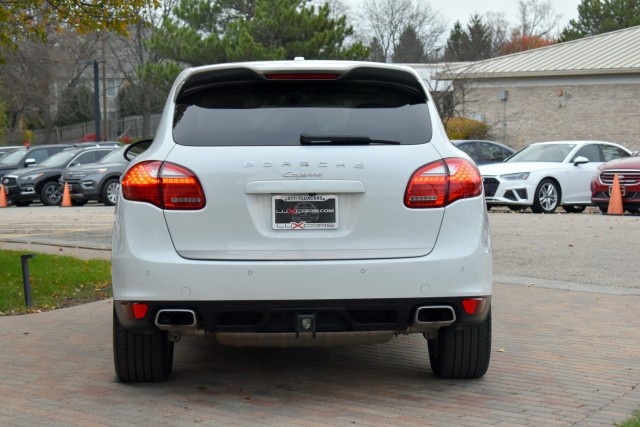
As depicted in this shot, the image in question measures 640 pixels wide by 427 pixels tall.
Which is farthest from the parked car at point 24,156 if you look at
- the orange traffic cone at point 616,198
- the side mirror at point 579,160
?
the orange traffic cone at point 616,198

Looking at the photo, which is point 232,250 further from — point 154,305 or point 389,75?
point 389,75

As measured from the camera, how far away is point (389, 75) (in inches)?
232

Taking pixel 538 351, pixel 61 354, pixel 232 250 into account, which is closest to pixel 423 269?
pixel 232 250

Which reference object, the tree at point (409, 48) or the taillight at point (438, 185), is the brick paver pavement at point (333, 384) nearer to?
the taillight at point (438, 185)

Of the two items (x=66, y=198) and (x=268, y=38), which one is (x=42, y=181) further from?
(x=268, y=38)

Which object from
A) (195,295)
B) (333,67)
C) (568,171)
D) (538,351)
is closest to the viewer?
(195,295)

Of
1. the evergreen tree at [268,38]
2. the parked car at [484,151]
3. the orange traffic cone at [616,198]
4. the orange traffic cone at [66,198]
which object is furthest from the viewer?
the evergreen tree at [268,38]

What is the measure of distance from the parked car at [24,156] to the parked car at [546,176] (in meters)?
16.2

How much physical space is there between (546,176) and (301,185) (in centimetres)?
1622

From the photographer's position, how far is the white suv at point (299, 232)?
5.39 m

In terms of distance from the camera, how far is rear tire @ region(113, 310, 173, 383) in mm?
6012

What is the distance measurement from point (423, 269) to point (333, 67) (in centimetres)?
122

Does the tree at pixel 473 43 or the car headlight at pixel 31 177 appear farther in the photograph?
the tree at pixel 473 43

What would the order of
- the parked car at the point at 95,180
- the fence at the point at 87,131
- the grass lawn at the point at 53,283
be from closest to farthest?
the grass lawn at the point at 53,283 < the parked car at the point at 95,180 < the fence at the point at 87,131
